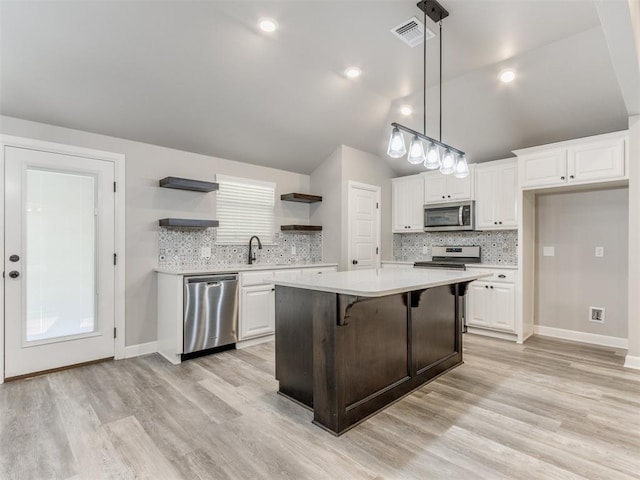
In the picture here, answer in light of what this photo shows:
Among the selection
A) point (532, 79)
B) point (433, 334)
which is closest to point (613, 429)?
point (433, 334)

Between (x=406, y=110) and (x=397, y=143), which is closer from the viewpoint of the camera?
(x=397, y=143)

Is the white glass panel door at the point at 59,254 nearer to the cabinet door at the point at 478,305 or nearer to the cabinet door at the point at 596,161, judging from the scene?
the cabinet door at the point at 478,305

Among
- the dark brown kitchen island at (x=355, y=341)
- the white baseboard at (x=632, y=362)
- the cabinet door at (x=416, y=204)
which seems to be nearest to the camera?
the dark brown kitchen island at (x=355, y=341)

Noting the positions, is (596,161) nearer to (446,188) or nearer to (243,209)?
(446,188)

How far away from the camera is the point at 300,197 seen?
4922mm

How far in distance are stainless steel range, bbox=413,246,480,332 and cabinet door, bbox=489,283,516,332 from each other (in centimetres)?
38

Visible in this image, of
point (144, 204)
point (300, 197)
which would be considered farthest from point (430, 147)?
point (144, 204)

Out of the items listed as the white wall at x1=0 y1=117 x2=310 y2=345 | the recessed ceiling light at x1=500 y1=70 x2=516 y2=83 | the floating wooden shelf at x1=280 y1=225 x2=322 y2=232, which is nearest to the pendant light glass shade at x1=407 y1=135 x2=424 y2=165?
the recessed ceiling light at x1=500 y1=70 x2=516 y2=83

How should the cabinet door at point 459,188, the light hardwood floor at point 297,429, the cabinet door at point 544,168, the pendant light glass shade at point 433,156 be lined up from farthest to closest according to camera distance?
the cabinet door at point 459,188, the cabinet door at point 544,168, the pendant light glass shade at point 433,156, the light hardwood floor at point 297,429

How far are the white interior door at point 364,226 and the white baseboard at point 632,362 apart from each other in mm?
3057

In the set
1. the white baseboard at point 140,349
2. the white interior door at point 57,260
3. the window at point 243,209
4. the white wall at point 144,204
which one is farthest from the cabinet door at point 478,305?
the white interior door at point 57,260

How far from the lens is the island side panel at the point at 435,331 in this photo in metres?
2.85

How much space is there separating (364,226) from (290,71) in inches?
98.9

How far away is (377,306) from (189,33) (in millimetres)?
2659
